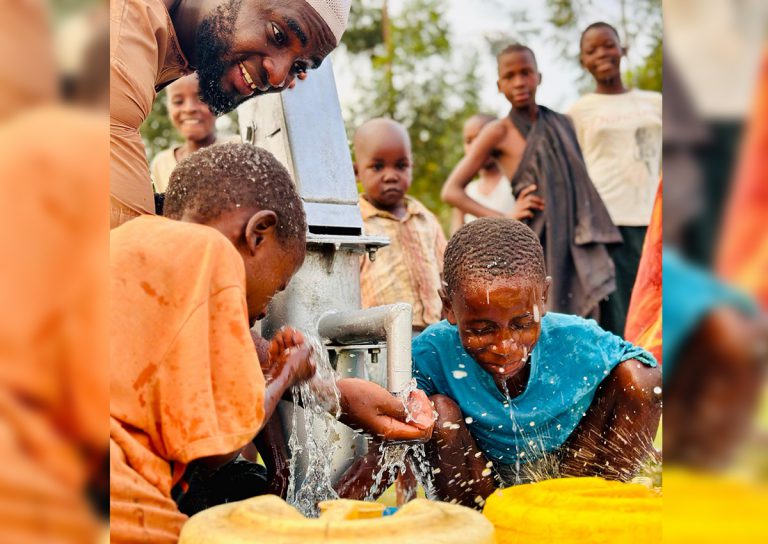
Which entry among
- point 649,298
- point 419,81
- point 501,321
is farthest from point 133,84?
point 419,81

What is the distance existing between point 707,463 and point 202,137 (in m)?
1.54

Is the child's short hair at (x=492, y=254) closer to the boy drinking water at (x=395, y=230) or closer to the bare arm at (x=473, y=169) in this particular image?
the boy drinking water at (x=395, y=230)

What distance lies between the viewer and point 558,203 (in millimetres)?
3195

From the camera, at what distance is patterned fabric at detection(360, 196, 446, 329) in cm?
295

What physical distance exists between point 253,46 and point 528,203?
1.63m

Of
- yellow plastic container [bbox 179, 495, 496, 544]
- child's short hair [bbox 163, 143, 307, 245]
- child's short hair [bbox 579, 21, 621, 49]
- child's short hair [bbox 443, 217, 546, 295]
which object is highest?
child's short hair [bbox 579, 21, 621, 49]

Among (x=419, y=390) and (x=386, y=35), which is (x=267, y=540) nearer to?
(x=419, y=390)

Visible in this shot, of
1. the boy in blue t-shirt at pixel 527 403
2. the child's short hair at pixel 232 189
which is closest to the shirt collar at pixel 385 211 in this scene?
the boy in blue t-shirt at pixel 527 403

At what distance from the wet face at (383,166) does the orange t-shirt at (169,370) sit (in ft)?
5.67

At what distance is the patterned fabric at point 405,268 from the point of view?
2949mm

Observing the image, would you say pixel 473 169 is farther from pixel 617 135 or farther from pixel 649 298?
pixel 649 298

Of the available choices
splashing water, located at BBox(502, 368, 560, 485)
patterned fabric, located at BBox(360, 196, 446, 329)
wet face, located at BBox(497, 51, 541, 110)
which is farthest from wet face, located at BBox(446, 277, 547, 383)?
wet face, located at BBox(497, 51, 541, 110)

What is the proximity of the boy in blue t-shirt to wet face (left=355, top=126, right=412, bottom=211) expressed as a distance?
1094mm

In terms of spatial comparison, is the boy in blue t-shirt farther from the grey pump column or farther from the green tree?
the green tree
